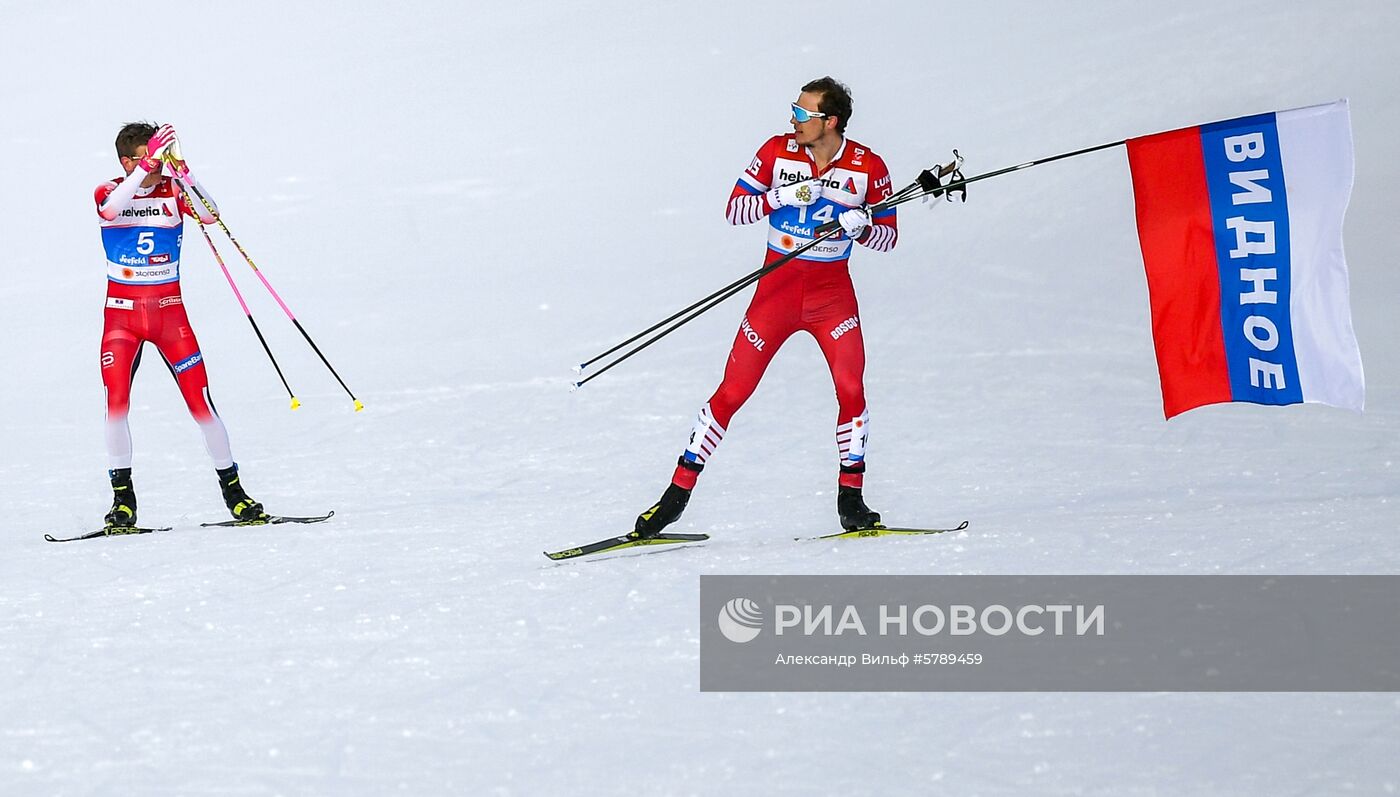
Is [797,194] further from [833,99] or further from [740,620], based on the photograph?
[740,620]

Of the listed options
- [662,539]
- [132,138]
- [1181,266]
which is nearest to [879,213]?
[1181,266]

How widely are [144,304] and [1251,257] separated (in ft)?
14.5

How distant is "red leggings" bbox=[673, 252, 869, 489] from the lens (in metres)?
6.04

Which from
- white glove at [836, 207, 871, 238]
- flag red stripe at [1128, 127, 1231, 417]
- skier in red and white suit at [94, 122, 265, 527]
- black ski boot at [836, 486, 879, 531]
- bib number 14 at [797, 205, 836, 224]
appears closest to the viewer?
flag red stripe at [1128, 127, 1231, 417]

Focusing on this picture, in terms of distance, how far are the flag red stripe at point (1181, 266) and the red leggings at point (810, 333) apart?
108cm

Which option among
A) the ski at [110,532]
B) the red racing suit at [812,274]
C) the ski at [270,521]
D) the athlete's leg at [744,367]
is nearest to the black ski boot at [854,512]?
the red racing suit at [812,274]

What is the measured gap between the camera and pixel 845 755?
13.6 feet

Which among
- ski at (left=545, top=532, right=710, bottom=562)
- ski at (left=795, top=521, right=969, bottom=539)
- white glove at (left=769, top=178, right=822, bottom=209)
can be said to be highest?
white glove at (left=769, top=178, right=822, bottom=209)

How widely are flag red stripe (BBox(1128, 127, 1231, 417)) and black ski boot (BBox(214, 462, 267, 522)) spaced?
378 centimetres

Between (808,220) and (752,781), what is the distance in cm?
257

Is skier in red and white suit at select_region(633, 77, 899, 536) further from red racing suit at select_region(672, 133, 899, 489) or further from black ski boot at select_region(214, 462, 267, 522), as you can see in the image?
black ski boot at select_region(214, 462, 267, 522)

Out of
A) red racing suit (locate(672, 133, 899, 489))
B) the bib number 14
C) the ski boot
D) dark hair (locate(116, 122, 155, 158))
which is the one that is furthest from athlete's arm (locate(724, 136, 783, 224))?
dark hair (locate(116, 122, 155, 158))

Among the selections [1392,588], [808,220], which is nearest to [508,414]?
[808,220]

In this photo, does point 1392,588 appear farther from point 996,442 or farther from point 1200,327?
point 996,442
